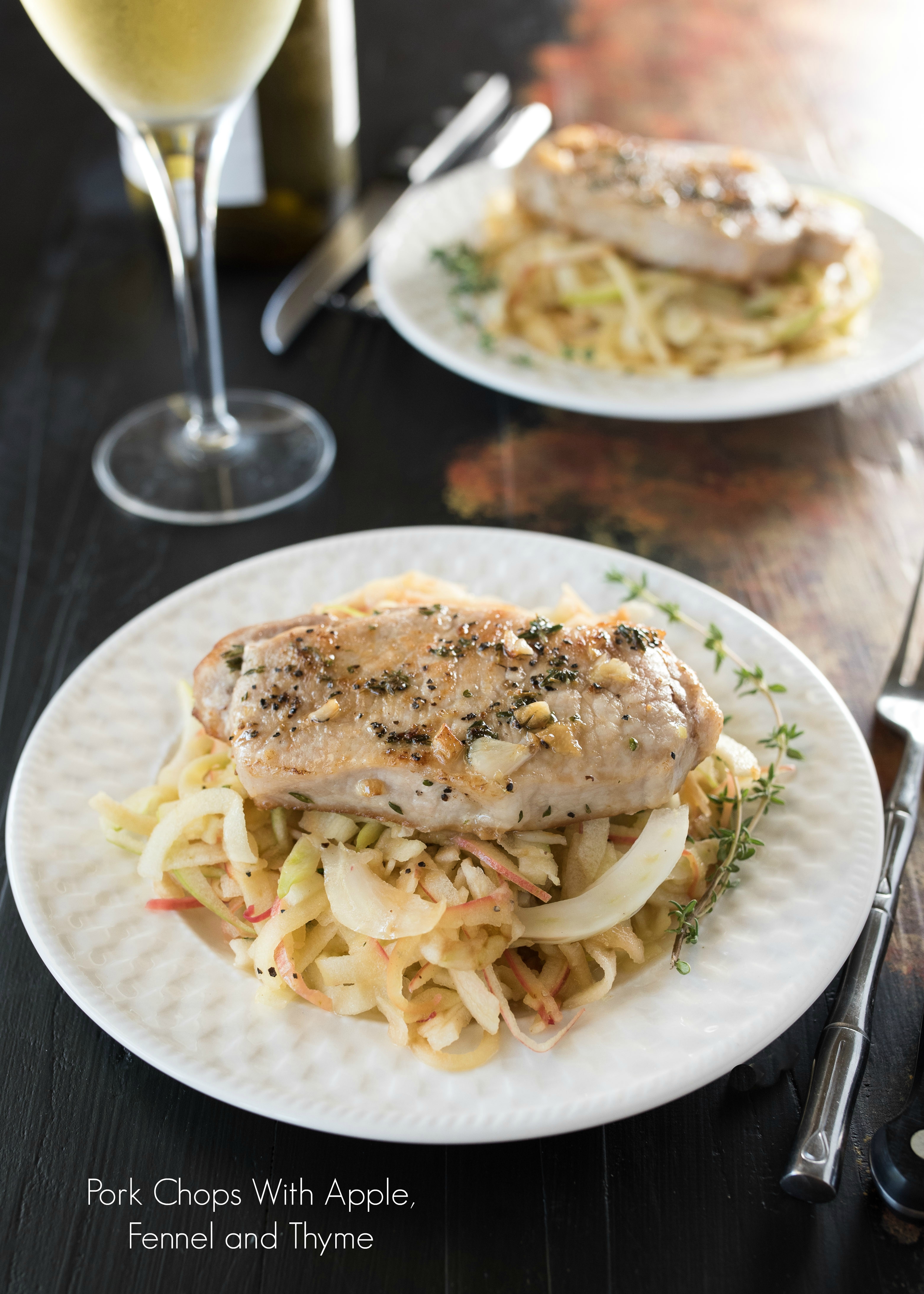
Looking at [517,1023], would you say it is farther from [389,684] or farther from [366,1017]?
[389,684]

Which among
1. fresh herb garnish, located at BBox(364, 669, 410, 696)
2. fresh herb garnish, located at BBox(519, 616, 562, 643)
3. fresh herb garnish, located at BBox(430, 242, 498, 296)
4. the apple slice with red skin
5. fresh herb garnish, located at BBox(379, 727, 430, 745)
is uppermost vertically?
fresh herb garnish, located at BBox(364, 669, 410, 696)

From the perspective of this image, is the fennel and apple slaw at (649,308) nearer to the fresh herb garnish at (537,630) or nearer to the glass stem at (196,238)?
the glass stem at (196,238)

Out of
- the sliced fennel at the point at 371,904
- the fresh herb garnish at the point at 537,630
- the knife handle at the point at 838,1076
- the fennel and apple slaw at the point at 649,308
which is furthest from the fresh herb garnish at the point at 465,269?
the knife handle at the point at 838,1076

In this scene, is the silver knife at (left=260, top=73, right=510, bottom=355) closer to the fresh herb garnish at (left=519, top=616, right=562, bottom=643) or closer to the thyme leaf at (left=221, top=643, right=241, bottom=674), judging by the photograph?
the thyme leaf at (left=221, top=643, right=241, bottom=674)

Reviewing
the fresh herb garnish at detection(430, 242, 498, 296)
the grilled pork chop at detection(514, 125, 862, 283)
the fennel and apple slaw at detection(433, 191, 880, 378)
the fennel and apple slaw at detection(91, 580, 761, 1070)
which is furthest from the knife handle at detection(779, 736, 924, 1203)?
the fresh herb garnish at detection(430, 242, 498, 296)

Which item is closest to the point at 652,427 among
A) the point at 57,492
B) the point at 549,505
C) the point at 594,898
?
the point at 549,505

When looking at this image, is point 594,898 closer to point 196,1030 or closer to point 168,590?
point 196,1030
